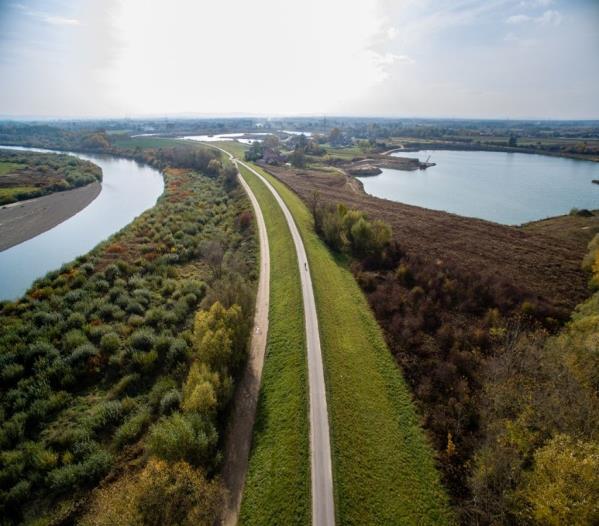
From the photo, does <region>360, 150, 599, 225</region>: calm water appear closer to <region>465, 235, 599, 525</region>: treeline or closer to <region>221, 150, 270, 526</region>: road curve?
<region>465, 235, 599, 525</region>: treeline

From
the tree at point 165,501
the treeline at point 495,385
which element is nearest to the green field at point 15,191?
the treeline at point 495,385

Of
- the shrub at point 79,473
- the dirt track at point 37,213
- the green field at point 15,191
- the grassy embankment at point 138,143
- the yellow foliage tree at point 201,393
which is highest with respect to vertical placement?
the grassy embankment at point 138,143

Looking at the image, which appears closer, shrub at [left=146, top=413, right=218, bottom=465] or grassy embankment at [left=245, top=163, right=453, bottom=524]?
grassy embankment at [left=245, top=163, right=453, bottom=524]

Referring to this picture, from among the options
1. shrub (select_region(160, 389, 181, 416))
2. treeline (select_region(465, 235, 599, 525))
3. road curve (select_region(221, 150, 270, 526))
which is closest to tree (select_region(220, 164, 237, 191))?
road curve (select_region(221, 150, 270, 526))

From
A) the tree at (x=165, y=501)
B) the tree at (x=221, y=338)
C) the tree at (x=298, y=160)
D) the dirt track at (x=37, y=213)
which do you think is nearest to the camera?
the tree at (x=165, y=501)

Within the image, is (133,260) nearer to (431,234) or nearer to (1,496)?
(1,496)

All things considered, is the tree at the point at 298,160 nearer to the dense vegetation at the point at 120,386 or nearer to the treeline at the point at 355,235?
the treeline at the point at 355,235
